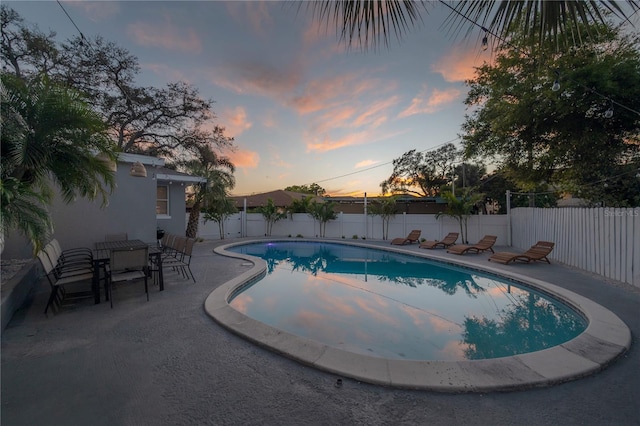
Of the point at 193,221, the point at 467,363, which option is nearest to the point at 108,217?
the point at 193,221

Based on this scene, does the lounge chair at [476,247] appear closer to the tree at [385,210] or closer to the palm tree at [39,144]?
the tree at [385,210]

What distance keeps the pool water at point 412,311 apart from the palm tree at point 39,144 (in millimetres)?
3671

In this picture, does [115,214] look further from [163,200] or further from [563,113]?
[563,113]

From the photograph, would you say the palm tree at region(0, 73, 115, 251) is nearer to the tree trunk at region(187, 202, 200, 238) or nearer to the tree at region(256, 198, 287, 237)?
the tree trunk at region(187, 202, 200, 238)

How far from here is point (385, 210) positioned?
57.3 ft

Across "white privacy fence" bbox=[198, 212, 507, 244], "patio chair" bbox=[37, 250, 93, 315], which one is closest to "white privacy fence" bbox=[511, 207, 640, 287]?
"white privacy fence" bbox=[198, 212, 507, 244]

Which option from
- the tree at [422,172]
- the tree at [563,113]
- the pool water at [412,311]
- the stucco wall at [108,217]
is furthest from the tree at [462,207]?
the tree at [422,172]

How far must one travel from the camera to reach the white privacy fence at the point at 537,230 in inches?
267

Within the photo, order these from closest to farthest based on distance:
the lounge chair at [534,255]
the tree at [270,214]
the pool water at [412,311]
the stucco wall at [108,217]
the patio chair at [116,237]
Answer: the pool water at [412,311], the stucco wall at [108,217], the patio chair at [116,237], the lounge chair at [534,255], the tree at [270,214]

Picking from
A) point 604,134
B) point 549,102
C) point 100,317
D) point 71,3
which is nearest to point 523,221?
point 604,134

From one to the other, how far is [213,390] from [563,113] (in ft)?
40.3

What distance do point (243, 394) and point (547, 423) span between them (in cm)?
267

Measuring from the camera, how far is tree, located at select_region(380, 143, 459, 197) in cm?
3222

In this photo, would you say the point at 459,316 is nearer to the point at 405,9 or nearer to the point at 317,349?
the point at 317,349
